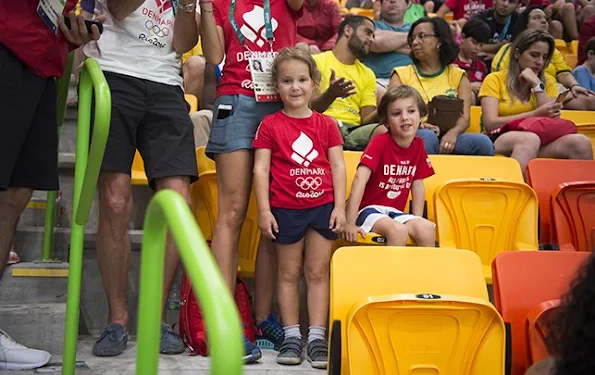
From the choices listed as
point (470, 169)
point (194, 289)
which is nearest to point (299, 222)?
point (470, 169)

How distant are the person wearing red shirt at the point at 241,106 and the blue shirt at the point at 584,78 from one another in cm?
300

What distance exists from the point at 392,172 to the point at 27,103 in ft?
4.96

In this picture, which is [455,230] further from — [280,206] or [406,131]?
[280,206]

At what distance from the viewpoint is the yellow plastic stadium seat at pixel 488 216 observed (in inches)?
141

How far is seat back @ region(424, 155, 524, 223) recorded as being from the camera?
12.6 ft

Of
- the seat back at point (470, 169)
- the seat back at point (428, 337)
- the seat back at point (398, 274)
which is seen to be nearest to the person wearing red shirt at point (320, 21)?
the seat back at point (470, 169)

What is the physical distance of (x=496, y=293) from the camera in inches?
106

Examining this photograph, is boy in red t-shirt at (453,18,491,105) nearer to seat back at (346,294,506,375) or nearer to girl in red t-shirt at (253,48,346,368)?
girl in red t-shirt at (253,48,346,368)

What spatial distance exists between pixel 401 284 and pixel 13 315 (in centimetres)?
129

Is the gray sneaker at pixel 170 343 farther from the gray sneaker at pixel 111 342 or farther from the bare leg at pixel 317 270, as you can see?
the bare leg at pixel 317 270

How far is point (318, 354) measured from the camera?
2.94m

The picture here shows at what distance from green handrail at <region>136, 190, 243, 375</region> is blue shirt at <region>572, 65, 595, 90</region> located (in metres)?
4.69

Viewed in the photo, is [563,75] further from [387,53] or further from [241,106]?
[241,106]

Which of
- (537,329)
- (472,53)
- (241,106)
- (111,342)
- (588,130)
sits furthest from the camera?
(472,53)
